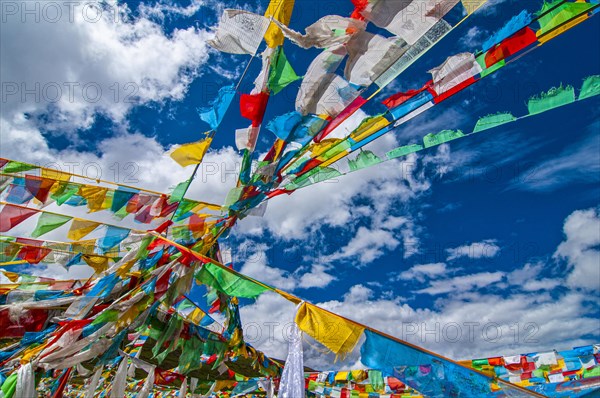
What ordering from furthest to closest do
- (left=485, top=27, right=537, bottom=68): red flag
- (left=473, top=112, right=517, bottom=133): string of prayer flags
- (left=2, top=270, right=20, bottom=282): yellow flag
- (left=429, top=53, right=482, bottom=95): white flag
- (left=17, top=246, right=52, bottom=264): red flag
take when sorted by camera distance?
(left=2, top=270, right=20, bottom=282): yellow flag → (left=17, top=246, right=52, bottom=264): red flag → (left=473, top=112, right=517, bottom=133): string of prayer flags → (left=429, top=53, right=482, bottom=95): white flag → (left=485, top=27, right=537, bottom=68): red flag

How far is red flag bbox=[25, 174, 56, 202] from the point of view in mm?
4973

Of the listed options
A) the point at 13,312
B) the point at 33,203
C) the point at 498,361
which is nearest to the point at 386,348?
the point at 13,312

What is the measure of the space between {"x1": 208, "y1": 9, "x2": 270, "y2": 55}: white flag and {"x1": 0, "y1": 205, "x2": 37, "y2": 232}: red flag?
4.28 m

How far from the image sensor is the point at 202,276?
399 cm

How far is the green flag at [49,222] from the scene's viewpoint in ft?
17.4

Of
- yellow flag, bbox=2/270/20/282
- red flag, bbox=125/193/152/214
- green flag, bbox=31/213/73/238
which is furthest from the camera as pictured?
yellow flag, bbox=2/270/20/282

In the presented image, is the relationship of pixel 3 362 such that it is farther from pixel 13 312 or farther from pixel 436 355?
pixel 436 355

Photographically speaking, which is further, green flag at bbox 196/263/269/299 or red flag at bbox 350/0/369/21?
green flag at bbox 196/263/269/299

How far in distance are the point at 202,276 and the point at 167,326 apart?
10.2 feet

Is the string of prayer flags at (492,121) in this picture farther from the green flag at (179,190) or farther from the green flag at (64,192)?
the green flag at (64,192)

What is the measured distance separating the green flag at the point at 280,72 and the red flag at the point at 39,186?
12.4 ft

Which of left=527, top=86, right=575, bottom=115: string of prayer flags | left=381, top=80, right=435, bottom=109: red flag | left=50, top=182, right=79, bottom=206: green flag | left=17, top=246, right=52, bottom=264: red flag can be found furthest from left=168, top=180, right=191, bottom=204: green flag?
left=17, top=246, right=52, bottom=264: red flag

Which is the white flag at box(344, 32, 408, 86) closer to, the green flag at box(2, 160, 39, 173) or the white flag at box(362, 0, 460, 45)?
the white flag at box(362, 0, 460, 45)

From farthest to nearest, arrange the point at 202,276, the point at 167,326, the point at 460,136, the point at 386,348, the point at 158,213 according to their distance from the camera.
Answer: the point at 167,326 → the point at 158,213 → the point at 202,276 → the point at 460,136 → the point at 386,348
